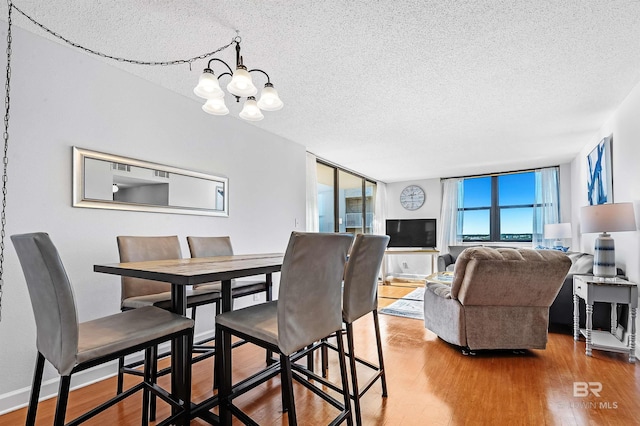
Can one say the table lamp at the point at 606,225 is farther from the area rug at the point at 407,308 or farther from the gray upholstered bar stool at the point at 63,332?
the gray upholstered bar stool at the point at 63,332

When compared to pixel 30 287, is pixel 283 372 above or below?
below

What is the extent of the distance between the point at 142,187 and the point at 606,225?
394 cm

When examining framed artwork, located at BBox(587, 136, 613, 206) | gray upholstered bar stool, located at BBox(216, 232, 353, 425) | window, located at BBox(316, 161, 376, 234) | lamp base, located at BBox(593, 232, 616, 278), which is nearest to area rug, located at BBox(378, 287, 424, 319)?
window, located at BBox(316, 161, 376, 234)

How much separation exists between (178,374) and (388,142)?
372cm

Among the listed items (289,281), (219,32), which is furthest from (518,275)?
(219,32)

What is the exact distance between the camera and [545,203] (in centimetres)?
586

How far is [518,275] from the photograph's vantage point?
8.09 feet

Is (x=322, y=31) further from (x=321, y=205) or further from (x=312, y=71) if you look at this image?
(x=321, y=205)

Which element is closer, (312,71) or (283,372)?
(283,372)

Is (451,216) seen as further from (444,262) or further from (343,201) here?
(343,201)

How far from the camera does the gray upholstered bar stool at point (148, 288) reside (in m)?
2.00

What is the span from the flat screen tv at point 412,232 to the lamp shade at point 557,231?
6.59 ft

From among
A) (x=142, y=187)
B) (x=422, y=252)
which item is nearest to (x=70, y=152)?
(x=142, y=187)

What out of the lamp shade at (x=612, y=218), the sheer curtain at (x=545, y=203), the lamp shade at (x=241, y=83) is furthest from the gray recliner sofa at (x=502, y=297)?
the sheer curtain at (x=545, y=203)
